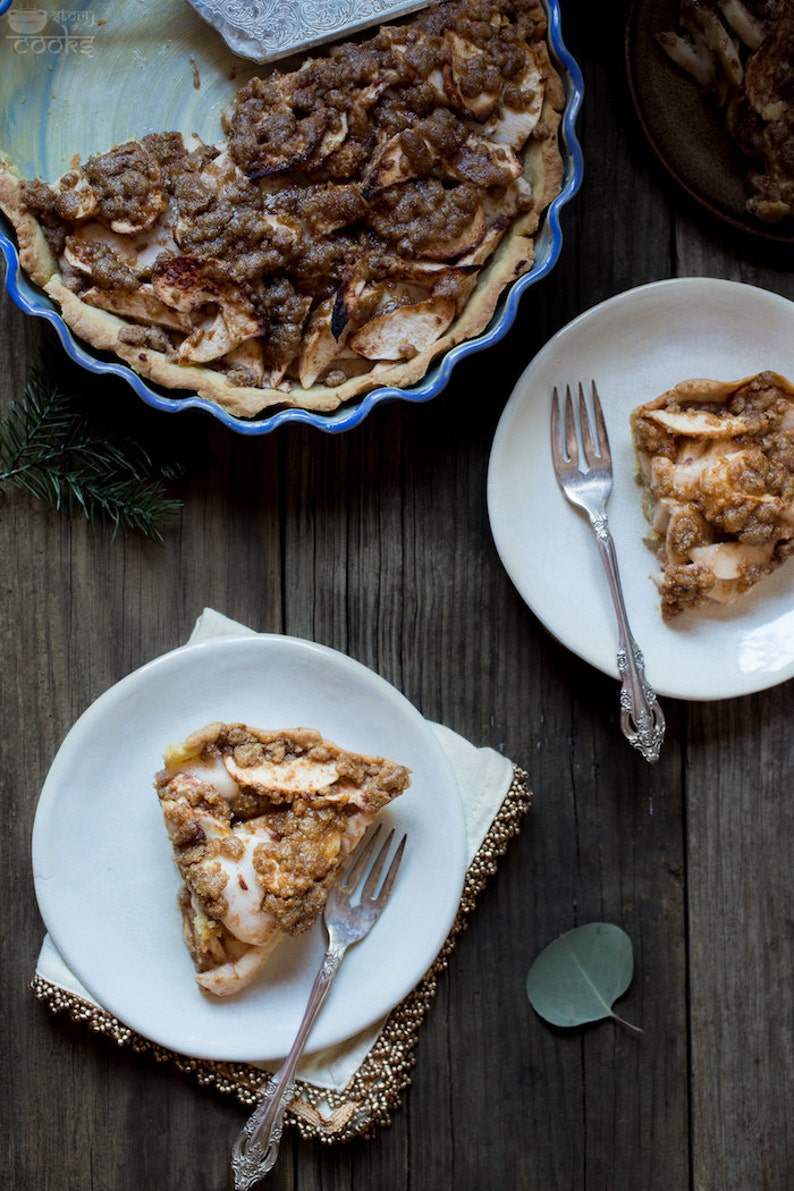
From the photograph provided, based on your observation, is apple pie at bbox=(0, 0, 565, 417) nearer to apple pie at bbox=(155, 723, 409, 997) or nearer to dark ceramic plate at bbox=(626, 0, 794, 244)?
dark ceramic plate at bbox=(626, 0, 794, 244)

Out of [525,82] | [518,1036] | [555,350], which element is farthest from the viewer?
[518,1036]

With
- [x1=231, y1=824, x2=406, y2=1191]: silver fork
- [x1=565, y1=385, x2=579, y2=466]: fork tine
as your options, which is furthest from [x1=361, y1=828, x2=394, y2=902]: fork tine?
[x1=565, y1=385, x2=579, y2=466]: fork tine

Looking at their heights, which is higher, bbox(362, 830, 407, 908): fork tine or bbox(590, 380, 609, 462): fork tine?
bbox(590, 380, 609, 462): fork tine

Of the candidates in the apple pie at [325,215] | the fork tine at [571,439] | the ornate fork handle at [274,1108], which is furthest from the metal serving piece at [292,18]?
the ornate fork handle at [274,1108]

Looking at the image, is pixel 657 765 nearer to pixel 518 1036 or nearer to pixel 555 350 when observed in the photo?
pixel 518 1036

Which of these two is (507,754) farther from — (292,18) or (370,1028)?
(292,18)

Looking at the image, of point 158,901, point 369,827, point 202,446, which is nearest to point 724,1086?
point 369,827
